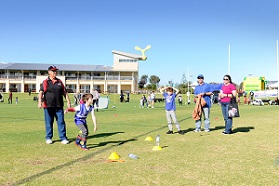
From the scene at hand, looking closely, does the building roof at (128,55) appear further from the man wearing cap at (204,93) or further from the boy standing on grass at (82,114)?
the boy standing on grass at (82,114)

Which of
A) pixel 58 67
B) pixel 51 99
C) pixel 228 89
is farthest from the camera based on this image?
pixel 58 67

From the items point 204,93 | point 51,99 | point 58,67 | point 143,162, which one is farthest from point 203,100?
point 58,67

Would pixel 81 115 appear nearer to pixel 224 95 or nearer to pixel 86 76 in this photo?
pixel 224 95

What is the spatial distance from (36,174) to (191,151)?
135 inches

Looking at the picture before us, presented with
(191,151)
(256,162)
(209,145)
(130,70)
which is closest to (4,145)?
(191,151)

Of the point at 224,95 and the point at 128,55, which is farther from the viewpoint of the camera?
the point at 128,55

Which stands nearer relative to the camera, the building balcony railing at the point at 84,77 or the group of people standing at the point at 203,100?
the group of people standing at the point at 203,100

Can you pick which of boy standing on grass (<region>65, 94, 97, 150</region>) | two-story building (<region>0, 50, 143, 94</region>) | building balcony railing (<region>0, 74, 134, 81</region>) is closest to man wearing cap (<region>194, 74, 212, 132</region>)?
boy standing on grass (<region>65, 94, 97, 150</region>)

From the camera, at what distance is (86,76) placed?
8600cm

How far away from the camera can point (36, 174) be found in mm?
5207

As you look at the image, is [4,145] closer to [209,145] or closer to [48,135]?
[48,135]

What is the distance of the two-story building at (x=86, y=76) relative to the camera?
8319 centimetres

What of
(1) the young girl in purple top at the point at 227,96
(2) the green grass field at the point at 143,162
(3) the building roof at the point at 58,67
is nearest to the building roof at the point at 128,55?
(3) the building roof at the point at 58,67

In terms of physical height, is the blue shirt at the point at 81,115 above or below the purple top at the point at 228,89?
below
